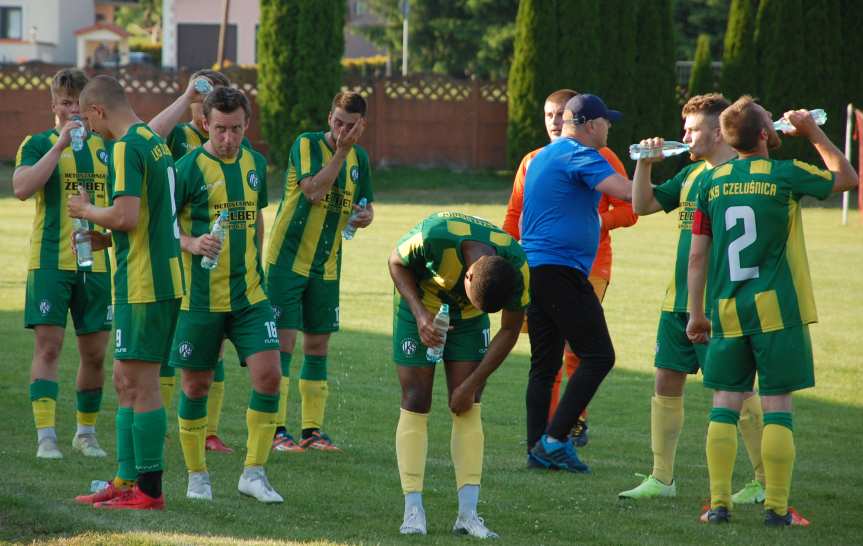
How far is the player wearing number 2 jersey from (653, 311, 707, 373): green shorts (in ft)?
2.34

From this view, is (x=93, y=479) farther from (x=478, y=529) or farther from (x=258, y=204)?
(x=478, y=529)

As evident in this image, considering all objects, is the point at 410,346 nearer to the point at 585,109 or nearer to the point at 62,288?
the point at 585,109

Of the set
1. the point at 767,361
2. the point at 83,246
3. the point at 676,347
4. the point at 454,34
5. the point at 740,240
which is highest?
the point at 454,34

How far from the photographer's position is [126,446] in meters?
6.44

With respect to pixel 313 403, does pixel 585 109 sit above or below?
above

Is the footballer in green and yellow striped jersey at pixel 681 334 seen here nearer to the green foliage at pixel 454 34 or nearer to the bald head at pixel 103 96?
the bald head at pixel 103 96

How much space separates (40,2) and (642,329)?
57.7 meters

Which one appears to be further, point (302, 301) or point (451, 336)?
point (302, 301)

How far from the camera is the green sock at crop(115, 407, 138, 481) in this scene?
6.40 metres

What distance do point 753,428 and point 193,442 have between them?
3228 millimetres

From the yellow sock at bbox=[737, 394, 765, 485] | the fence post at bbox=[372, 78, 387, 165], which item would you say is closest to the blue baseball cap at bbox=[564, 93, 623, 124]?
the yellow sock at bbox=[737, 394, 765, 485]

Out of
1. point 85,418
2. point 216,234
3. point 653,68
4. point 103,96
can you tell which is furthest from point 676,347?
point 653,68

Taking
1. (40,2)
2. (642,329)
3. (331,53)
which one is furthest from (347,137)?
(40,2)

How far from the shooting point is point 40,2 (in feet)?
214
